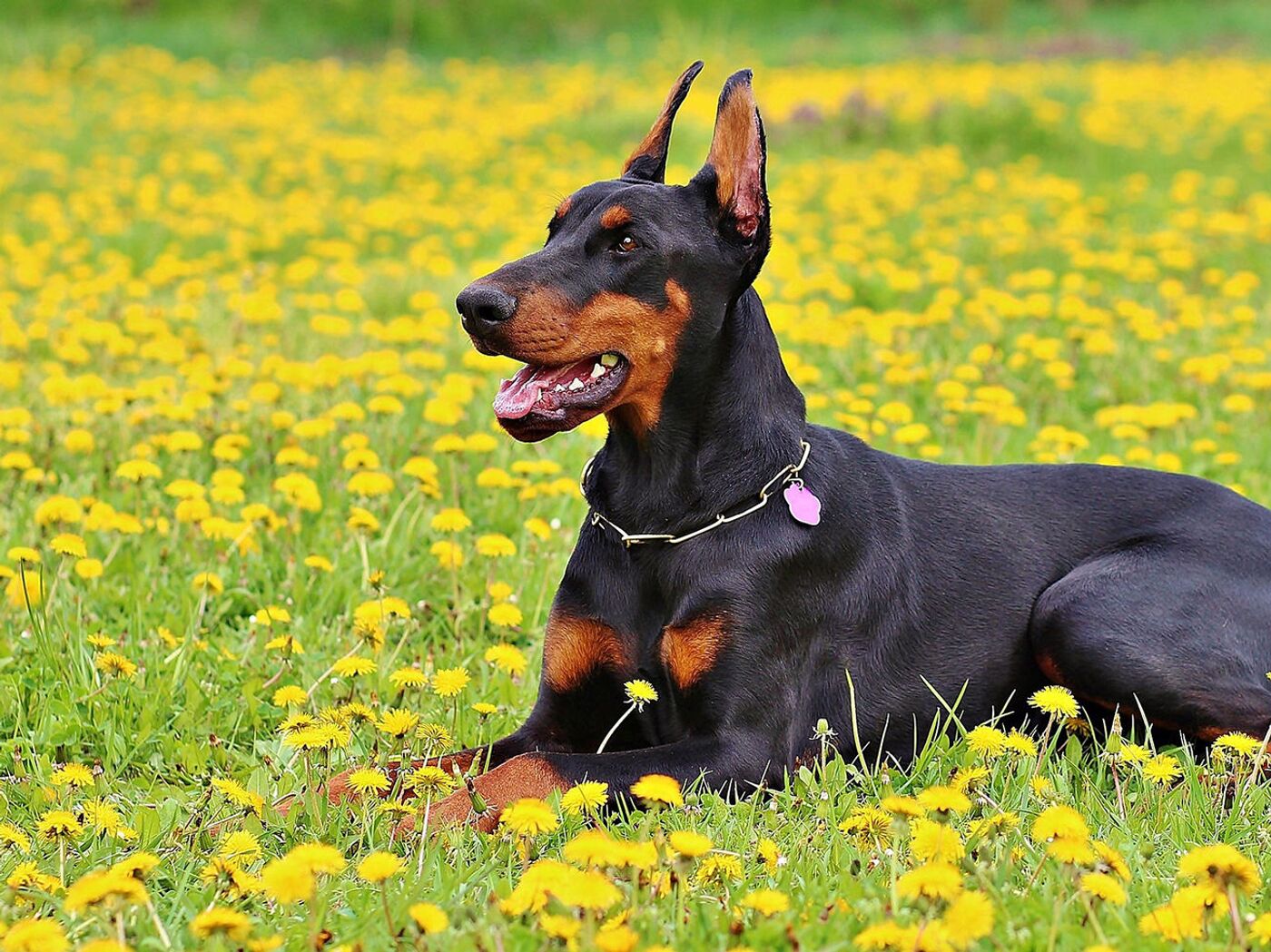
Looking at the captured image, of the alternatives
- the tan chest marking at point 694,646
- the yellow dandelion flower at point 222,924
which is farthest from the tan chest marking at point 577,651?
the yellow dandelion flower at point 222,924

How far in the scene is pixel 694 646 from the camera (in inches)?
131

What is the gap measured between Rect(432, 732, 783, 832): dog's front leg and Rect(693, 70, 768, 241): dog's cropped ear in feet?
3.73

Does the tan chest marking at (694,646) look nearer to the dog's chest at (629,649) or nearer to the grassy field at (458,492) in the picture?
the dog's chest at (629,649)

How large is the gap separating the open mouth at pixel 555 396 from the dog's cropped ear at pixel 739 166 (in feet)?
1.41

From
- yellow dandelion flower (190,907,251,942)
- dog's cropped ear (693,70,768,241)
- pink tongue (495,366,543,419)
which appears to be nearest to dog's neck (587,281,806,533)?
dog's cropped ear (693,70,768,241)

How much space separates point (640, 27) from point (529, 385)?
20.7 m

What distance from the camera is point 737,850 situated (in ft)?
9.47

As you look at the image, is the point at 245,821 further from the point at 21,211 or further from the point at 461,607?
the point at 21,211

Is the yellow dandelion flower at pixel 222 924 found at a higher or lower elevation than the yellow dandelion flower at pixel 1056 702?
higher

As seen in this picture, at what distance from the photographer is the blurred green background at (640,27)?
20.1m

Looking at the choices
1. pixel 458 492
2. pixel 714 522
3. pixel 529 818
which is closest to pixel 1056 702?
pixel 714 522

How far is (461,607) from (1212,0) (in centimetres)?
2346

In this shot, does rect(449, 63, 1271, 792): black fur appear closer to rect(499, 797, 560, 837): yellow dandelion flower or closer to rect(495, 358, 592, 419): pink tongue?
rect(495, 358, 592, 419): pink tongue

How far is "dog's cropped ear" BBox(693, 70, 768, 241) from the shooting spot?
3.41 m
